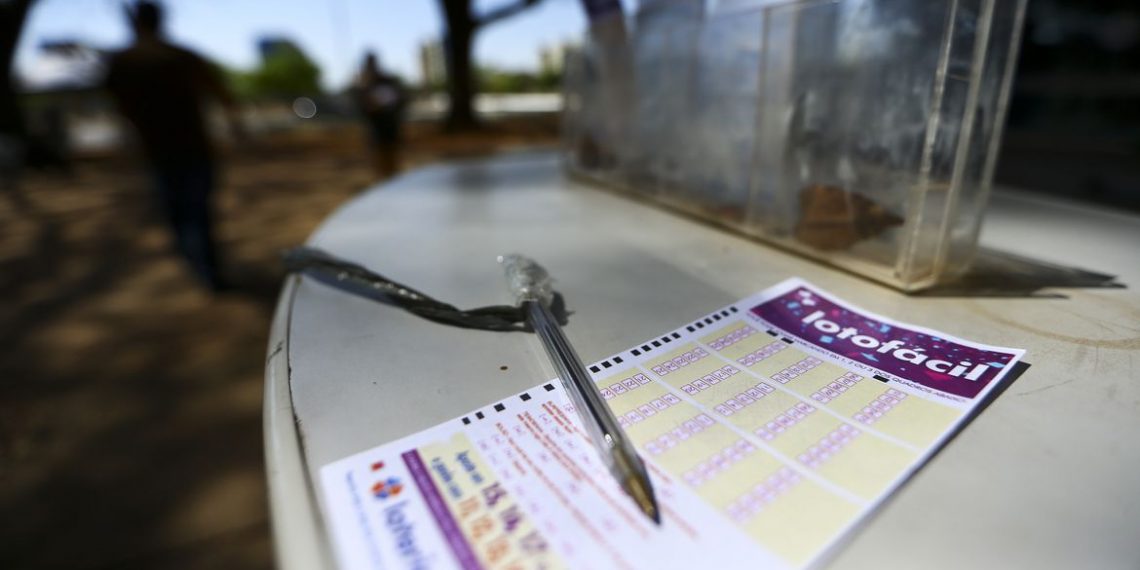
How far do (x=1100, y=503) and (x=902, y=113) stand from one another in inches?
15.6

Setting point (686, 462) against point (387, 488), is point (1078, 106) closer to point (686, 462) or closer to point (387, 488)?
point (686, 462)

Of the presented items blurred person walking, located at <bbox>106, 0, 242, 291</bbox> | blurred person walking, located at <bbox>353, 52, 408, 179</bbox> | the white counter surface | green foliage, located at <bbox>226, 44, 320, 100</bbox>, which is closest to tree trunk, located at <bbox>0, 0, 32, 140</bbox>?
blurred person walking, located at <bbox>353, 52, 408, 179</bbox>

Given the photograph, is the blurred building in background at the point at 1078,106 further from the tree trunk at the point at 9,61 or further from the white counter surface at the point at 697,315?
the tree trunk at the point at 9,61

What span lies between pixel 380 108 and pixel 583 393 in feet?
9.74

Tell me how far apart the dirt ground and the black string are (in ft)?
1.70

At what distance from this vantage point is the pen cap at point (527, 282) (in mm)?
468

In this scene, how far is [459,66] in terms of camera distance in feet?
19.9

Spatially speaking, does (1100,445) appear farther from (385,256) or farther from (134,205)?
(134,205)

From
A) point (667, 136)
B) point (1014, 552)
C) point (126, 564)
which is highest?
point (667, 136)

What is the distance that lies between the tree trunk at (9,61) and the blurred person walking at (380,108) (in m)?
3.77

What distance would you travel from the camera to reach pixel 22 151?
4.43 meters

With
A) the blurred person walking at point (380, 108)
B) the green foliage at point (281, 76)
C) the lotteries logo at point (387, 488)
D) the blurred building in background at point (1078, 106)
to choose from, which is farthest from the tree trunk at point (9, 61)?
the green foliage at point (281, 76)

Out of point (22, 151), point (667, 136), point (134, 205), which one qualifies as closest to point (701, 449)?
point (667, 136)

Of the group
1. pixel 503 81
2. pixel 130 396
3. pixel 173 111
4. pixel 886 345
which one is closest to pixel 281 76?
pixel 503 81
